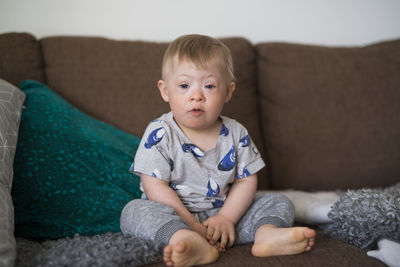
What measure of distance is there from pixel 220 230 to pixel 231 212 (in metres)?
0.09

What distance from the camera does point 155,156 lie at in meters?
1.09

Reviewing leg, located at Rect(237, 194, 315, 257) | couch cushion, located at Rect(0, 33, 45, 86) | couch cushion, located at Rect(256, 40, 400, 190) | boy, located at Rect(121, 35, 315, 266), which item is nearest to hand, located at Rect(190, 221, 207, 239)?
boy, located at Rect(121, 35, 315, 266)

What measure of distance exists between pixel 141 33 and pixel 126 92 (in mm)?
423

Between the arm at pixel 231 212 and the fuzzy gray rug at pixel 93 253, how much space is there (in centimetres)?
19

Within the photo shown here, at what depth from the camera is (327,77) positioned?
5.17 feet

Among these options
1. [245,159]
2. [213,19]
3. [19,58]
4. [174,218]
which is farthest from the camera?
[213,19]

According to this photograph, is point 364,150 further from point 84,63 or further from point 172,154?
point 84,63

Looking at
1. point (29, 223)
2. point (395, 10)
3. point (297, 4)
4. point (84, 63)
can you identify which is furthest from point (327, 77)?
point (29, 223)

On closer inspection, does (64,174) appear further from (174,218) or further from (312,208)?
(312,208)

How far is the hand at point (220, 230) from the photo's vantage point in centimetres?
101

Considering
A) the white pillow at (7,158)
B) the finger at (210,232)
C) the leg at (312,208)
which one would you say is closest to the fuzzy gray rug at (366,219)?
the leg at (312,208)

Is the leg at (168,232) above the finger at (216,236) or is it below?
above

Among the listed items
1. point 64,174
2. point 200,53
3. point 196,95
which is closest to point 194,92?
point 196,95

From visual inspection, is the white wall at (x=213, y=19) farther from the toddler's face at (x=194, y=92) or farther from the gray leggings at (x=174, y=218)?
the gray leggings at (x=174, y=218)
